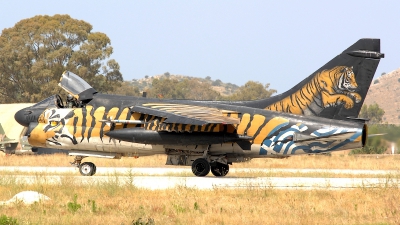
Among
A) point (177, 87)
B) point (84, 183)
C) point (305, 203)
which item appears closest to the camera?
point (305, 203)

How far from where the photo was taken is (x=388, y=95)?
458 feet

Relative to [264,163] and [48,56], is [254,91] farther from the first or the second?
[264,163]

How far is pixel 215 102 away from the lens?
82.6 feet

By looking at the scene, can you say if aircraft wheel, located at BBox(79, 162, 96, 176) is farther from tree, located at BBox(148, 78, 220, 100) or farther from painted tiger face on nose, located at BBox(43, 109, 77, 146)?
tree, located at BBox(148, 78, 220, 100)

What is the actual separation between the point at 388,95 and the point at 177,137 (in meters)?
122

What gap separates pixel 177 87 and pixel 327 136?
317 feet

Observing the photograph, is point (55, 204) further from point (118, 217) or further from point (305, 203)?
point (305, 203)

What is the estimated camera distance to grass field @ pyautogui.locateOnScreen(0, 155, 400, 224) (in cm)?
1398

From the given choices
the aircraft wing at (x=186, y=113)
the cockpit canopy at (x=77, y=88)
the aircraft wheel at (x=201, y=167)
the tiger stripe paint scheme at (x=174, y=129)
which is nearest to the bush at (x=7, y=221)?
the aircraft wing at (x=186, y=113)

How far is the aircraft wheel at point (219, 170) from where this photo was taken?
25.4 meters

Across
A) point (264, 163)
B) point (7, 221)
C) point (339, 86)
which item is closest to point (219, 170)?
point (339, 86)

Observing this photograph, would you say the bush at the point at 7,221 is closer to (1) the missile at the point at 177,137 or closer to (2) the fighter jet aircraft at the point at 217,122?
(2) the fighter jet aircraft at the point at 217,122

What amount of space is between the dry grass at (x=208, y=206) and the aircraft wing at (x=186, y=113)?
394 centimetres

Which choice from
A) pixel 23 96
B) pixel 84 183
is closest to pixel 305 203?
pixel 84 183
